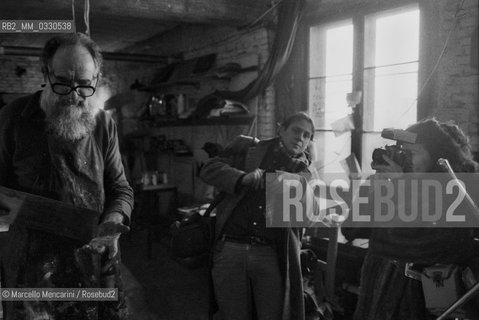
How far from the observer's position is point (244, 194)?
2.66 metres

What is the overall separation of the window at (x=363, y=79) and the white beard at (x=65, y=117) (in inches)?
103

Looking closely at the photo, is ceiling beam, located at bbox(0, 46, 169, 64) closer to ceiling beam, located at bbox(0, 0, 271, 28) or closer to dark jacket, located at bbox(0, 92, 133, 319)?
ceiling beam, located at bbox(0, 0, 271, 28)

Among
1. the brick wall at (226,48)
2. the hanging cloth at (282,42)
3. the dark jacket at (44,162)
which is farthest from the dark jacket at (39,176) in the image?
the brick wall at (226,48)

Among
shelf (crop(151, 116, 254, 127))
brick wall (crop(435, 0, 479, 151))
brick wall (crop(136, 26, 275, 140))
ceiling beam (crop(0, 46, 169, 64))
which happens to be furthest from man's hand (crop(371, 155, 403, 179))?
ceiling beam (crop(0, 46, 169, 64))

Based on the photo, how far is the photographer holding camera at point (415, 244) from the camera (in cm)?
197

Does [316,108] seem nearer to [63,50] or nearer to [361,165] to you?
[361,165]

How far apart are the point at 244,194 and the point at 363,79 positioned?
1.74 metres

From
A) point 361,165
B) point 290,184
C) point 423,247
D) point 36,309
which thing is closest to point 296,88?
point 361,165

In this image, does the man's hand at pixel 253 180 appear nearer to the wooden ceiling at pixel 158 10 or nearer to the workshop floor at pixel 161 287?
the workshop floor at pixel 161 287

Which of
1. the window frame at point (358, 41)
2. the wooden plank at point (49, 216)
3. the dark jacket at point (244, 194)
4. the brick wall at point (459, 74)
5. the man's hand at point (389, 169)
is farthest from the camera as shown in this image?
the window frame at point (358, 41)

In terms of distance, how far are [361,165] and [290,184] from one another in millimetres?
1291

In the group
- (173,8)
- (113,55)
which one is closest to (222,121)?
(173,8)

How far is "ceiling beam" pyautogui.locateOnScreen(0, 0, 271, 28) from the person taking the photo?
12.4 ft

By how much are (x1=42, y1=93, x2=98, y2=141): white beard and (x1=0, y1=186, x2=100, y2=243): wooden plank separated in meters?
0.27
